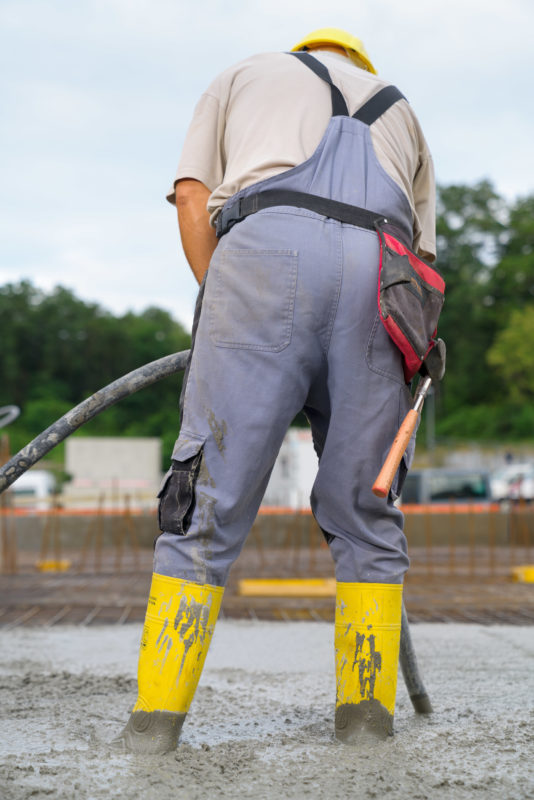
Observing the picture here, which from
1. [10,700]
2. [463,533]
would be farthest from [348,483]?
[463,533]

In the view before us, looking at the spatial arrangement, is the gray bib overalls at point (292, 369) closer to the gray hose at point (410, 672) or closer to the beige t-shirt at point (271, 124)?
the beige t-shirt at point (271, 124)

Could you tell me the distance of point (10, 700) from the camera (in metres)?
2.47

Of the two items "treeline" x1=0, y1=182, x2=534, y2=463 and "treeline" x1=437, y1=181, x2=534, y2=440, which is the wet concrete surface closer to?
"treeline" x1=0, y1=182, x2=534, y2=463

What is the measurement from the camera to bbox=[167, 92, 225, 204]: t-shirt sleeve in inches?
84.4

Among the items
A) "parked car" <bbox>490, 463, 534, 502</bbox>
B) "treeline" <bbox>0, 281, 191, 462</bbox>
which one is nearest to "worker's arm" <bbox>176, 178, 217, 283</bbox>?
"parked car" <bbox>490, 463, 534, 502</bbox>

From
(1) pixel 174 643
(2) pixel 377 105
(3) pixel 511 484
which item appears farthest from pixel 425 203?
(3) pixel 511 484

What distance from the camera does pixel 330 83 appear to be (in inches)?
84.6

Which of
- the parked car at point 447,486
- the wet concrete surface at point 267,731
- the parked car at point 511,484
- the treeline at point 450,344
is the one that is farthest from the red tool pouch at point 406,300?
the treeline at point 450,344

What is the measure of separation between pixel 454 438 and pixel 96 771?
211 ft

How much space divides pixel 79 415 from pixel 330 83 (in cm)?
103

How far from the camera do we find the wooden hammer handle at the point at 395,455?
6.06 ft

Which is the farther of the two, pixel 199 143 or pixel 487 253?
pixel 487 253

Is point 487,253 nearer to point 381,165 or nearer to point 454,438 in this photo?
point 454,438

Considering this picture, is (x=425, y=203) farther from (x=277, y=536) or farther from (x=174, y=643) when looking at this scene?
(x=277, y=536)
